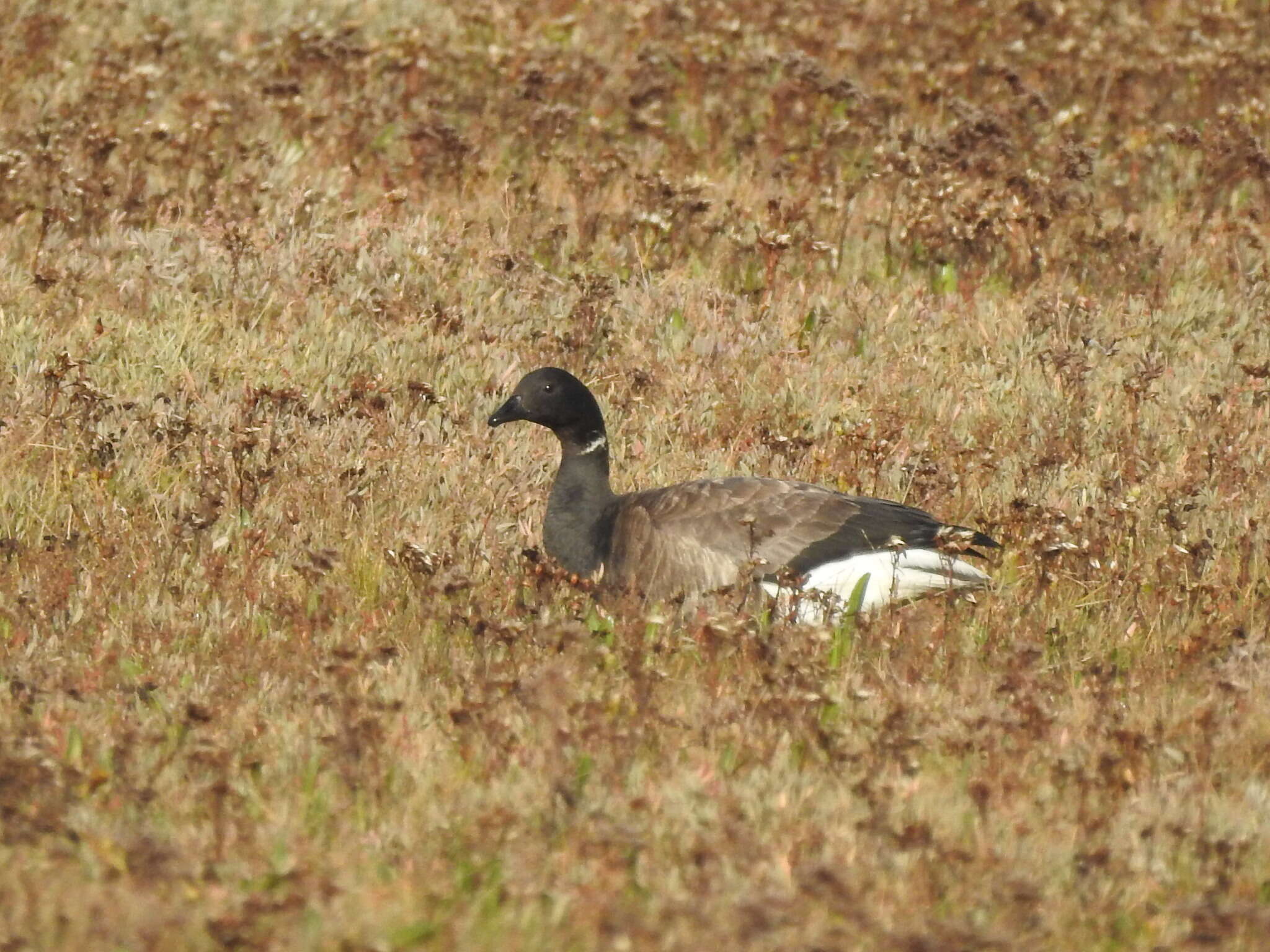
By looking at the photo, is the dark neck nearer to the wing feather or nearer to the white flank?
the wing feather

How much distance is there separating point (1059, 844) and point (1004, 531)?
2.99 m

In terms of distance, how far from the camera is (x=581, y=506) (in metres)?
7.29

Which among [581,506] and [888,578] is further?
[581,506]

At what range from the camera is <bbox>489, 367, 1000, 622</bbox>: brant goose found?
6.79 meters

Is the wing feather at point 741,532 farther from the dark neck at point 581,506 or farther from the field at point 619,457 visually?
the field at point 619,457

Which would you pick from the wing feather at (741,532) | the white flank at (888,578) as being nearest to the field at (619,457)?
the white flank at (888,578)

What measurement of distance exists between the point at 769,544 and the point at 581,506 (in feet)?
2.89

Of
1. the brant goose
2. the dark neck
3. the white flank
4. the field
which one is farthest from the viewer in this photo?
the dark neck

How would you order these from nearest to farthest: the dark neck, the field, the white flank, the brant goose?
the field, the white flank, the brant goose, the dark neck

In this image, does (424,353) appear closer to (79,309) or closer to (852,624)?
(79,309)

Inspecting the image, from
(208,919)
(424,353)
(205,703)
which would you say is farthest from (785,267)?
(208,919)

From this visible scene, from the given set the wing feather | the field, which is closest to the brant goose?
the wing feather

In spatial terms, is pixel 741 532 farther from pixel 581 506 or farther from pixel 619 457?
A: pixel 619 457

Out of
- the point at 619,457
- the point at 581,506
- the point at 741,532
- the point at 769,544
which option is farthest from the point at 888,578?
the point at 619,457
